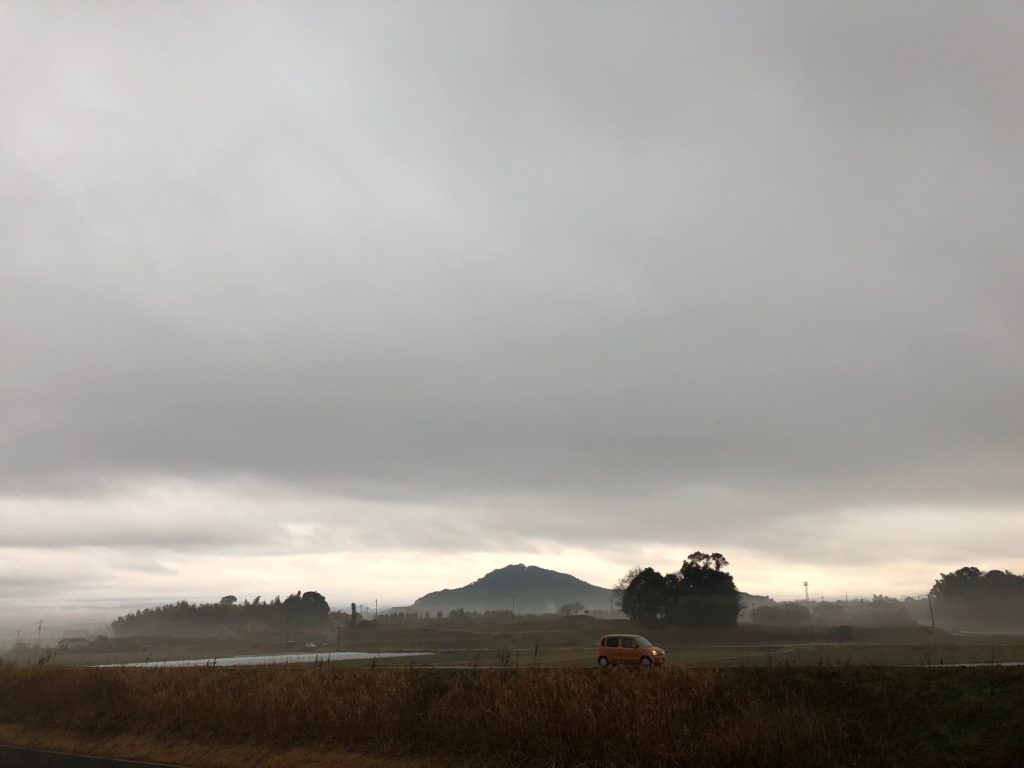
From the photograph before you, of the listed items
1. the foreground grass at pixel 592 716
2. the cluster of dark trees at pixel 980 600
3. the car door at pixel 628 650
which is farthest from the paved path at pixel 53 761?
the cluster of dark trees at pixel 980 600

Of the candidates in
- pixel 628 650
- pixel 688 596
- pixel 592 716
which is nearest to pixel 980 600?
pixel 688 596

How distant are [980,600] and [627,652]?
528 feet

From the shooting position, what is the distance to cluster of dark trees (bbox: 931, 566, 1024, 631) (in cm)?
15325

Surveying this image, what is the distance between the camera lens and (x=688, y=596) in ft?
383

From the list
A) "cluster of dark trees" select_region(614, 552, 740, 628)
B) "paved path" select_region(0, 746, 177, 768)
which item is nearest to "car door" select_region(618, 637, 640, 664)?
"paved path" select_region(0, 746, 177, 768)

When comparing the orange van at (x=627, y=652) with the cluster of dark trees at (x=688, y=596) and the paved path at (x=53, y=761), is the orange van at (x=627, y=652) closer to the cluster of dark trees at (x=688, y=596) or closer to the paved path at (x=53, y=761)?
the paved path at (x=53, y=761)

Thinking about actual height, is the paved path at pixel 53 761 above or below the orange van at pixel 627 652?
below

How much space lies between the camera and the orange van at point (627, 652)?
136 ft

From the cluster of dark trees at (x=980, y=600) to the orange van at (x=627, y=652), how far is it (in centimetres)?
14304

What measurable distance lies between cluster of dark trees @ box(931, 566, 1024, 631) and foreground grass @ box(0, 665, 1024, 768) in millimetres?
159193

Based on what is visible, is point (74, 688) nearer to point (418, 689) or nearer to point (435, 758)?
→ point (418, 689)

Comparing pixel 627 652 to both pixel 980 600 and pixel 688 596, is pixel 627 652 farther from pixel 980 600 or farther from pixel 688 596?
pixel 980 600

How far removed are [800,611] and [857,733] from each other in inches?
6764

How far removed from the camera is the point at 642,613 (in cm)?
11919
